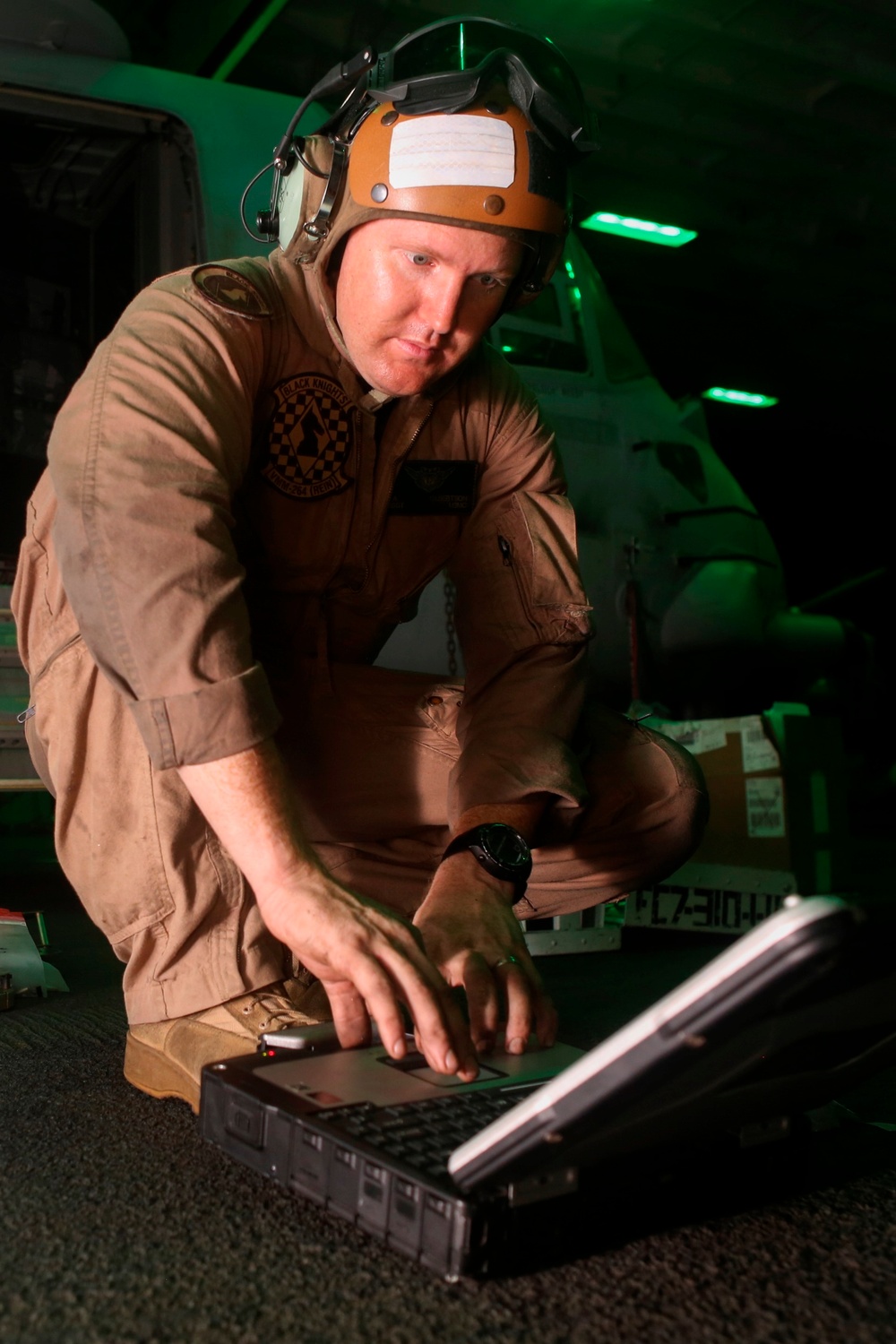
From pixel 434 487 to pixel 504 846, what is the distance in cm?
46

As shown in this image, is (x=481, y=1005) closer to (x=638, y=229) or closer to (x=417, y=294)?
(x=417, y=294)

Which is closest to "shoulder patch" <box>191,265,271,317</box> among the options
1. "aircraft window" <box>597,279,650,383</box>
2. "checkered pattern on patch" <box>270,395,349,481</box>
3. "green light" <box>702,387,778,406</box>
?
"checkered pattern on patch" <box>270,395,349,481</box>

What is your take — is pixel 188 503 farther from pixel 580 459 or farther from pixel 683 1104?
pixel 580 459

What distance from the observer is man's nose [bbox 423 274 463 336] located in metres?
1.10

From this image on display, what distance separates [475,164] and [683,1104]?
853 millimetres

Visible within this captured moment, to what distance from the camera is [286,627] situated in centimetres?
135

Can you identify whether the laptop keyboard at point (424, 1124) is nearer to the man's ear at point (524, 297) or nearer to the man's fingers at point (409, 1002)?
the man's fingers at point (409, 1002)

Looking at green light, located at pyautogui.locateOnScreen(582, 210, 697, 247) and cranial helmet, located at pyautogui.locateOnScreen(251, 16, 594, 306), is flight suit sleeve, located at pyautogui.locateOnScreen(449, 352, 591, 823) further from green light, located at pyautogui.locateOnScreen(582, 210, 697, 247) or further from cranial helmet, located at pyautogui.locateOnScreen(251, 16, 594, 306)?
green light, located at pyautogui.locateOnScreen(582, 210, 697, 247)

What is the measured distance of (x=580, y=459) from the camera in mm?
3162

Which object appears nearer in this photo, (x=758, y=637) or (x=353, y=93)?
(x=353, y=93)

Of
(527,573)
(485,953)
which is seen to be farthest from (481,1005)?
(527,573)

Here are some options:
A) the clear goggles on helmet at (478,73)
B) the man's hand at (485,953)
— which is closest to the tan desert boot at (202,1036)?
the man's hand at (485,953)

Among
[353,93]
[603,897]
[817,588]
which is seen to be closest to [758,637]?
[603,897]

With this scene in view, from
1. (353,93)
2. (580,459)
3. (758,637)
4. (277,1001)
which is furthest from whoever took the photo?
(758,637)
